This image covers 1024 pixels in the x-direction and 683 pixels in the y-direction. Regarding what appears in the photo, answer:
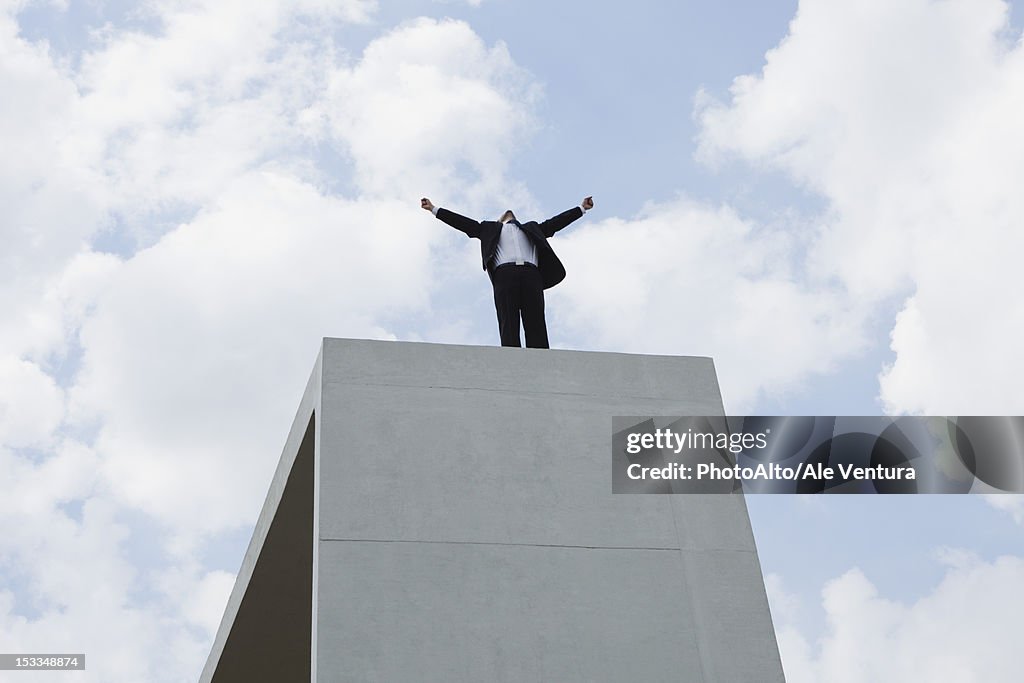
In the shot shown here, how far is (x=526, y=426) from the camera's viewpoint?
23.6 feet

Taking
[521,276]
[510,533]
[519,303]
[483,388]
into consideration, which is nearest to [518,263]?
[521,276]

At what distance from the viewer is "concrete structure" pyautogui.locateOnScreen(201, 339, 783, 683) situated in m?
6.41

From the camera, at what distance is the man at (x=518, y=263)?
28.1 feet

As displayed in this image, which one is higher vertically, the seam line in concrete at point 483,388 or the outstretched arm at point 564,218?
the outstretched arm at point 564,218

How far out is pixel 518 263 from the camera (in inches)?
346

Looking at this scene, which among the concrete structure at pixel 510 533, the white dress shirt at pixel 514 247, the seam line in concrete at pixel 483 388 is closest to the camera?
the concrete structure at pixel 510 533

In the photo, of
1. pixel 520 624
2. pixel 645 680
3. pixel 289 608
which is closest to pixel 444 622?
pixel 520 624

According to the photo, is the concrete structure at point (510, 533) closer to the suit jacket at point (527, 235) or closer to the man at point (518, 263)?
the man at point (518, 263)

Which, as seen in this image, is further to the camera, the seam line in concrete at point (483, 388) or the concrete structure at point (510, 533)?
the seam line in concrete at point (483, 388)

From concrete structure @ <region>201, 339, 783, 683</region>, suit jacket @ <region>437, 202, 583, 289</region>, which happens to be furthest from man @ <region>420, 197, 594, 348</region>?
concrete structure @ <region>201, 339, 783, 683</region>

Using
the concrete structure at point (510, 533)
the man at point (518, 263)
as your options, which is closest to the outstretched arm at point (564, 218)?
the man at point (518, 263)

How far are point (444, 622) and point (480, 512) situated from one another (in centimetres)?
65

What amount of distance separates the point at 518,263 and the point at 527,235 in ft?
0.91

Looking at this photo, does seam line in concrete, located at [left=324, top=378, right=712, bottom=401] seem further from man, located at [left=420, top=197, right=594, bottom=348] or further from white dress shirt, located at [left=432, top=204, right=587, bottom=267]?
white dress shirt, located at [left=432, top=204, right=587, bottom=267]
